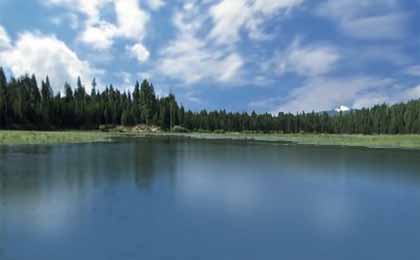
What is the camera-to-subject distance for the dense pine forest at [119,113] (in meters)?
127

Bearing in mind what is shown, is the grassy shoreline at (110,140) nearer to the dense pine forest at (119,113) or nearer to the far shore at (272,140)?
the far shore at (272,140)

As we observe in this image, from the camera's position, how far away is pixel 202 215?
50.4 ft

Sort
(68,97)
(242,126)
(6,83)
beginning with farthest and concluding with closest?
(242,126) → (68,97) → (6,83)

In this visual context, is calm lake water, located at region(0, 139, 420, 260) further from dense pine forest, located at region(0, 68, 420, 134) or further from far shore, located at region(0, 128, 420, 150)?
dense pine forest, located at region(0, 68, 420, 134)

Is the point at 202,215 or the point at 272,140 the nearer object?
the point at 202,215

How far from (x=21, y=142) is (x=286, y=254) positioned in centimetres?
5667

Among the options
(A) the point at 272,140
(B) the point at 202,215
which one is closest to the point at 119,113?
(A) the point at 272,140

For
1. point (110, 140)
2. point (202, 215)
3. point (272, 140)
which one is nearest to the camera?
point (202, 215)

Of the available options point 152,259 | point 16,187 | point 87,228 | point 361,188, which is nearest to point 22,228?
point 87,228

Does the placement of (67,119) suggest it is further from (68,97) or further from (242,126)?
(242,126)

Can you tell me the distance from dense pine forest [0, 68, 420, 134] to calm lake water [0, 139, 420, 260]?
109 metres

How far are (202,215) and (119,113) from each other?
150 metres

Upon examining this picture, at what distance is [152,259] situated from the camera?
10.5 m

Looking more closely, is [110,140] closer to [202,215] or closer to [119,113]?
[202,215]
